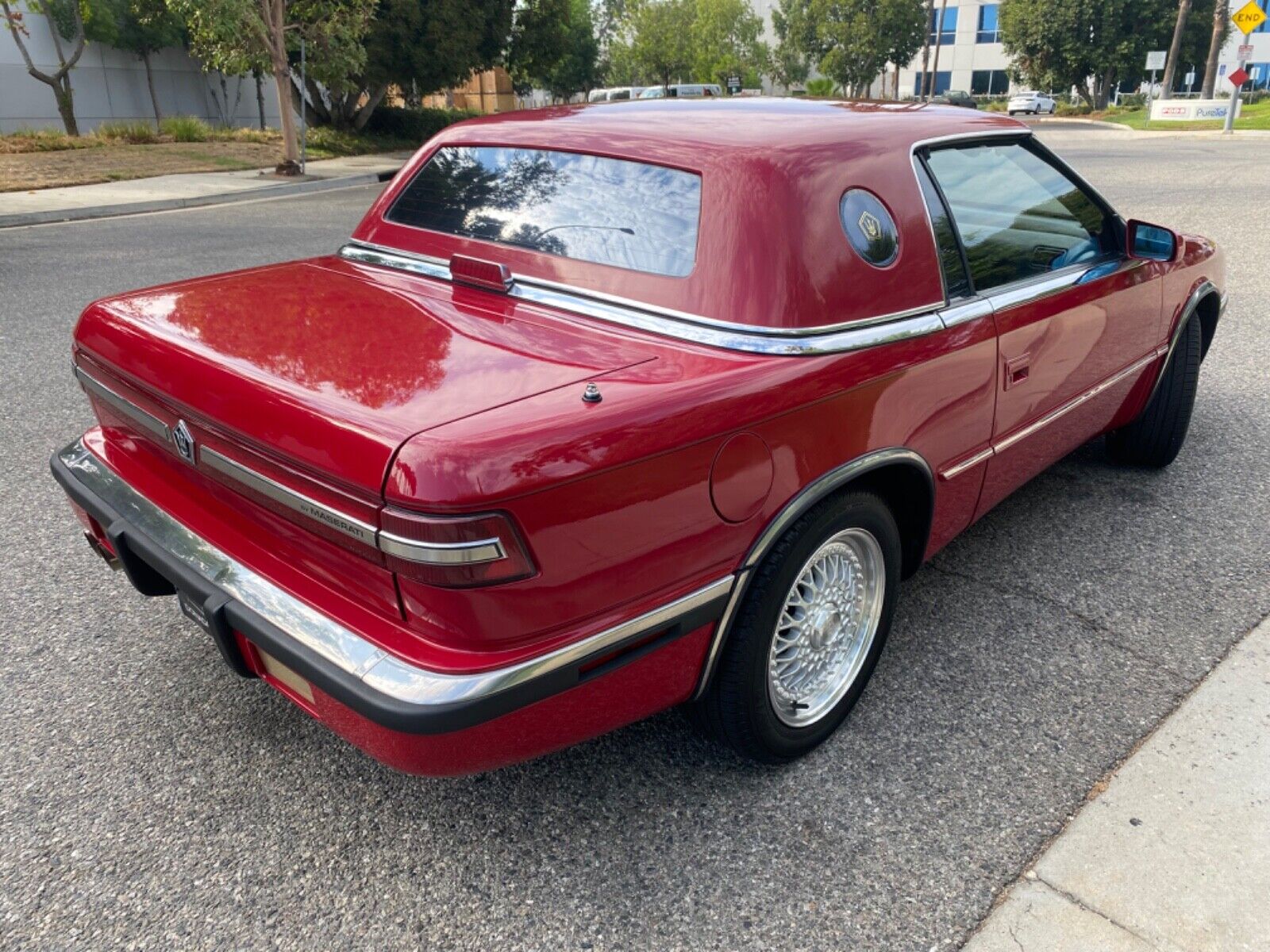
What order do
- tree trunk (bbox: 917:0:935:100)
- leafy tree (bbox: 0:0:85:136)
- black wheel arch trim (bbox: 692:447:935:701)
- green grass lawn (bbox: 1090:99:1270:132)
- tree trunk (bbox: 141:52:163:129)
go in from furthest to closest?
tree trunk (bbox: 917:0:935:100), green grass lawn (bbox: 1090:99:1270:132), tree trunk (bbox: 141:52:163:129), leafy tree (bbox: 0:0:85:136), black wheel arch trim (bbox: 692:447:935:701)

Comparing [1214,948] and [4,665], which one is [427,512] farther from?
[4,665]

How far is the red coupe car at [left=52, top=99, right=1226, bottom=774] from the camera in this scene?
1.79 m

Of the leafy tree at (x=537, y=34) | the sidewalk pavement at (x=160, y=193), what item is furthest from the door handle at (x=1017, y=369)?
the leafy tree at (x=537, y=34)

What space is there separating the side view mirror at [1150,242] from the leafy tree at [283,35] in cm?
1626

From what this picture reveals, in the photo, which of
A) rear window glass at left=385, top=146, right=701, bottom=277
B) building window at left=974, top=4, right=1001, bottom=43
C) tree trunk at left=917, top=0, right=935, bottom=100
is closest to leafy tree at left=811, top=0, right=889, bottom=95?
tree trunk at left=917, top=0, right=935, bottom=100

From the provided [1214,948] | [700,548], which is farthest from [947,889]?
[700,548]

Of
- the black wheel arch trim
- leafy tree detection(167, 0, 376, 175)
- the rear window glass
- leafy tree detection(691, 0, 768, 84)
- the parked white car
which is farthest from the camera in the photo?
leafy tree detection(691, 0, 768, 84)

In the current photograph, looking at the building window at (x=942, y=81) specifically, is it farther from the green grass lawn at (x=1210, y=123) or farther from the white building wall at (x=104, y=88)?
the white building wall at (x=104, y=88)

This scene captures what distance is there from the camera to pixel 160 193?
1526 centimetres

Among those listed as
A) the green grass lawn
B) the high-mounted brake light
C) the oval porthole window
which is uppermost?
the oval porthole window

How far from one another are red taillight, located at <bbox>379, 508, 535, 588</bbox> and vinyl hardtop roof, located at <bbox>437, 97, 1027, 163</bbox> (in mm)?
1223

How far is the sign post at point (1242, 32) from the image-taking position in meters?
25.0

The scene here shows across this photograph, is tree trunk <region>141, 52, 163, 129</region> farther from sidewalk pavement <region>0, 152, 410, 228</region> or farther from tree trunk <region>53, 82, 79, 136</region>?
sidewalk pavement <region>0, 152, 410, 228</region>

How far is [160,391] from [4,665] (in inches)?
51.9
